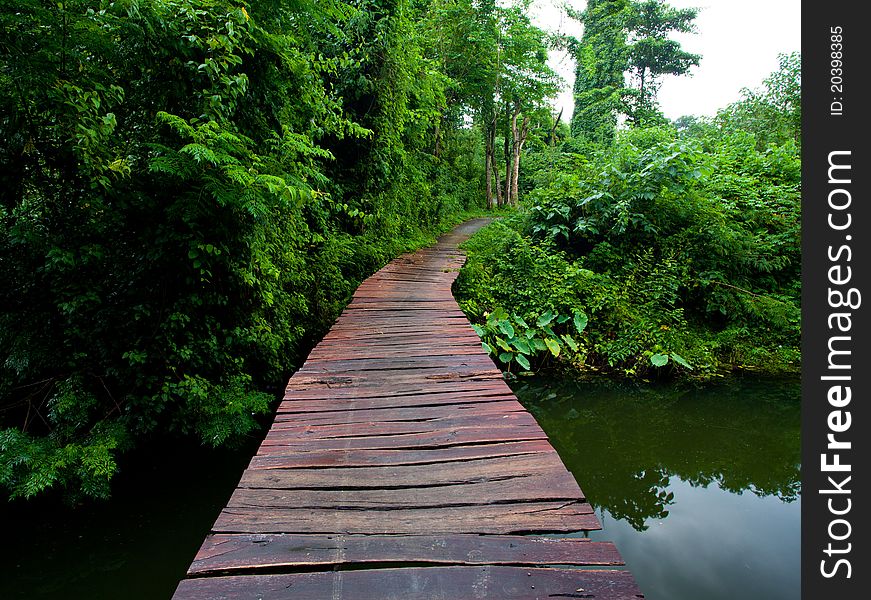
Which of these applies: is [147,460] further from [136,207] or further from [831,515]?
[831,515]

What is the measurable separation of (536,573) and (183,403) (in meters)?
3.06

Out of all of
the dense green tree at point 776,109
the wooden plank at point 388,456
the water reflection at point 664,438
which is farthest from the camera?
the dense green tree at point 776,109

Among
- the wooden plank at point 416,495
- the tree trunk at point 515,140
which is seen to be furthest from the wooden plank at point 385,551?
the tree trunk at point 515,140

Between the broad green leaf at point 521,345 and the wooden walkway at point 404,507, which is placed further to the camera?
the broad green leaf at point 521,345

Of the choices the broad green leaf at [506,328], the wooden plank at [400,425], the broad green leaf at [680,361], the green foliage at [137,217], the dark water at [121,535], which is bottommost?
the dark water at [121,535]

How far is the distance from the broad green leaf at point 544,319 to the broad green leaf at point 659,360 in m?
1.51

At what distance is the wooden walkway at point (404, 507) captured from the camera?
129cm

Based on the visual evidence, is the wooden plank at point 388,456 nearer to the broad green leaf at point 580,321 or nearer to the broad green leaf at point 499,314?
the broad green leaf at point 499,314

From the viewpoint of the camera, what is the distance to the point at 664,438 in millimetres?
4574

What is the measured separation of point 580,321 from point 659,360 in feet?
3.91

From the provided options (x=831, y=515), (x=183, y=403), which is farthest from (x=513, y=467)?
(x=183, y=403)

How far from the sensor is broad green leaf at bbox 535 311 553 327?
655cm

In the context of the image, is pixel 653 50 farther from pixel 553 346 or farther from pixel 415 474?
pixel 415 474

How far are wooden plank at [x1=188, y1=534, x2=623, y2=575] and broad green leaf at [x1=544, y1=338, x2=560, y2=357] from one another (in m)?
4.84
